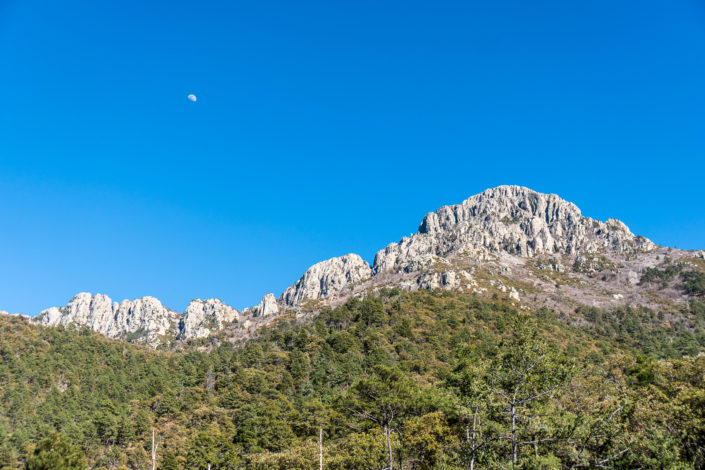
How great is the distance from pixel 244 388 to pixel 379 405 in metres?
54.5

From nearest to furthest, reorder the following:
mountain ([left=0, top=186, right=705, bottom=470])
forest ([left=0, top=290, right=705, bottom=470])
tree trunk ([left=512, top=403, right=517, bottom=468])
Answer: tree trunk ([left=512, top=403, right=517, bottom=468])
forest ([left=0, top=290, right=705, bottom=470])
mountain ([left=0, top=186, right=705, bottom=470])

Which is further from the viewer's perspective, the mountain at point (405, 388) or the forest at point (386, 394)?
the mountain at point (405, 388)

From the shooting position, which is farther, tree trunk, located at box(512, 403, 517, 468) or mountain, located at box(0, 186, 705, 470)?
mountain, located at box(0, 186, 705, 470)

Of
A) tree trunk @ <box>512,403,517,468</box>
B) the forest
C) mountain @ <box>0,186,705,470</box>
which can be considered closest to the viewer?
tree trunk @ <box>512,403,517,468</box>

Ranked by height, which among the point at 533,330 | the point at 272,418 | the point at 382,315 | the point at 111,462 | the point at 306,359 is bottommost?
the point at 111,462

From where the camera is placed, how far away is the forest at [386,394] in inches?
945

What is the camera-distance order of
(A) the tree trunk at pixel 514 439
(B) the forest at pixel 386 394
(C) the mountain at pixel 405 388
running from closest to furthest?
(A) the tree trunk at pixel 514 439 < (B) the forest at pixel 386 394 < (C) the mountain at pixel 405 388

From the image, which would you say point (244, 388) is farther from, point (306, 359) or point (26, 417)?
point (26, 417)

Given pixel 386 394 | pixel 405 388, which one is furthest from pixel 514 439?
pixel 405 388

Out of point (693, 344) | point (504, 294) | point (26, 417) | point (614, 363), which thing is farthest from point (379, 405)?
point (504, 294)

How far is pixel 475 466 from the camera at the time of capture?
91.1ft

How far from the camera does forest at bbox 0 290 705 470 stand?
24016 millimetres

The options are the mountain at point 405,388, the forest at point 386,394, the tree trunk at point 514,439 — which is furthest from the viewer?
the mountain at point 405,388

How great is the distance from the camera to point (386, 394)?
50.9 metres
